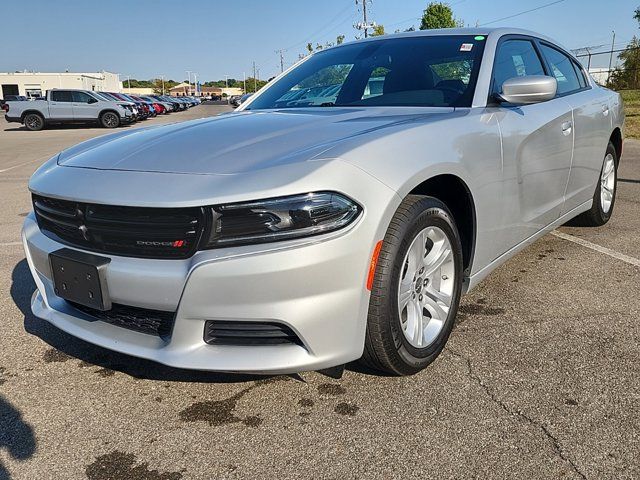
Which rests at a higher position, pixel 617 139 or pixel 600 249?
pixel 617 139

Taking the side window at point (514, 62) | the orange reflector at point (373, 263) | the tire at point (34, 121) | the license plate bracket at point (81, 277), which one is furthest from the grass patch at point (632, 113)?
the tire at point (34, 121)

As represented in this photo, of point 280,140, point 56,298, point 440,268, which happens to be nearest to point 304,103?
point 280,140

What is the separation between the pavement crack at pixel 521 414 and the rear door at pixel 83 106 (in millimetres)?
25218

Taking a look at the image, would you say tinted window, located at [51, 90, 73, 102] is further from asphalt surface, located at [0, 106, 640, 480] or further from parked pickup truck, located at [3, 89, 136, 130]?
asphalt surface, located at [0, 106, 640, 480]

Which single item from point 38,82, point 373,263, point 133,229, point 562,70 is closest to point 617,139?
point 562,70

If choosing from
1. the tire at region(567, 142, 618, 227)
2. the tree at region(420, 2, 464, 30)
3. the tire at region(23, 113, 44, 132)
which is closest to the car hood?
the tire at region(567, 142, 618, 227)

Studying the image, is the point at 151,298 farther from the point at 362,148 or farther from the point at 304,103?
the point at 304,103

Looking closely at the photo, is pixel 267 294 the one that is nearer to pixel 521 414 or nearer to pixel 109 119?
pixel 521 414

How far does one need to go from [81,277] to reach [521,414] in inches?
68.8

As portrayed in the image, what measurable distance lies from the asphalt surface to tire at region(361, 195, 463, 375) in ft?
0.47

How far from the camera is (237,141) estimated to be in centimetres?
238

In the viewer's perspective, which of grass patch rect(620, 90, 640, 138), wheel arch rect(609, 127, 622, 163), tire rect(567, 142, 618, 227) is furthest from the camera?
grass patch rect(620, 90, 640, 138)

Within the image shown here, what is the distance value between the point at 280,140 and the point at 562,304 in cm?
193

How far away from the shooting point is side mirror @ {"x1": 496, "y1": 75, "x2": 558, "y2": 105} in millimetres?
2812
